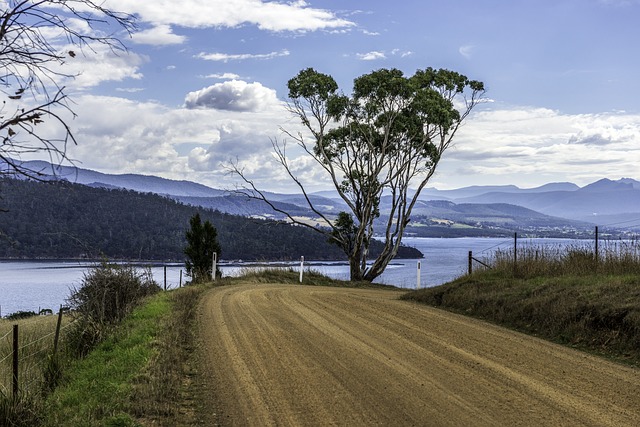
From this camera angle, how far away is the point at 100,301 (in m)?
16.6

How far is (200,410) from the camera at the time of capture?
23.9 ft

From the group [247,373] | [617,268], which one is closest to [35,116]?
[247,373]

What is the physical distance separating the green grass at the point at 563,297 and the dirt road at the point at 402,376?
84cm

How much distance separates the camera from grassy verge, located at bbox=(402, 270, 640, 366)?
11156 millimetres

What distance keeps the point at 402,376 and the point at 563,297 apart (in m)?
6.34

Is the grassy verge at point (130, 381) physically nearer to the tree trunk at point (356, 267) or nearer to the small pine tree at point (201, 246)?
the small pine tree at point (201, 246)

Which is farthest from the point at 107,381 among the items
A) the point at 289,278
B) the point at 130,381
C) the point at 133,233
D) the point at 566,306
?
the point at 133,233

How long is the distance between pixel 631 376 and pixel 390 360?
11.1ft

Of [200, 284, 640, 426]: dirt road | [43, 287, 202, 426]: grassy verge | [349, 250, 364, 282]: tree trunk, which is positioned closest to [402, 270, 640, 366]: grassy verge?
[200, 284, 640, 426]: dirt road

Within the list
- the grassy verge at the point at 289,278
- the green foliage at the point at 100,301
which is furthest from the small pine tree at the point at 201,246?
the green foliage at the point at 100,301

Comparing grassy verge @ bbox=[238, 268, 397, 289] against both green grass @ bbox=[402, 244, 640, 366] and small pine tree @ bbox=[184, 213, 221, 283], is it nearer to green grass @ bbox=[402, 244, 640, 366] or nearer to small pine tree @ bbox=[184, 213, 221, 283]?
small pine tree @ bbox=[184, 213, 221, 283]

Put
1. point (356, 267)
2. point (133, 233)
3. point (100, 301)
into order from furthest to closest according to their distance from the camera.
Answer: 1. point (133, 233)
2. point (356, 267)
3. point (100, 301)

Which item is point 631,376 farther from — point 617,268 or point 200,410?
point 617,268

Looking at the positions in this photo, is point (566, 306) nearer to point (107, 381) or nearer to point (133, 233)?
point (107, 381)
